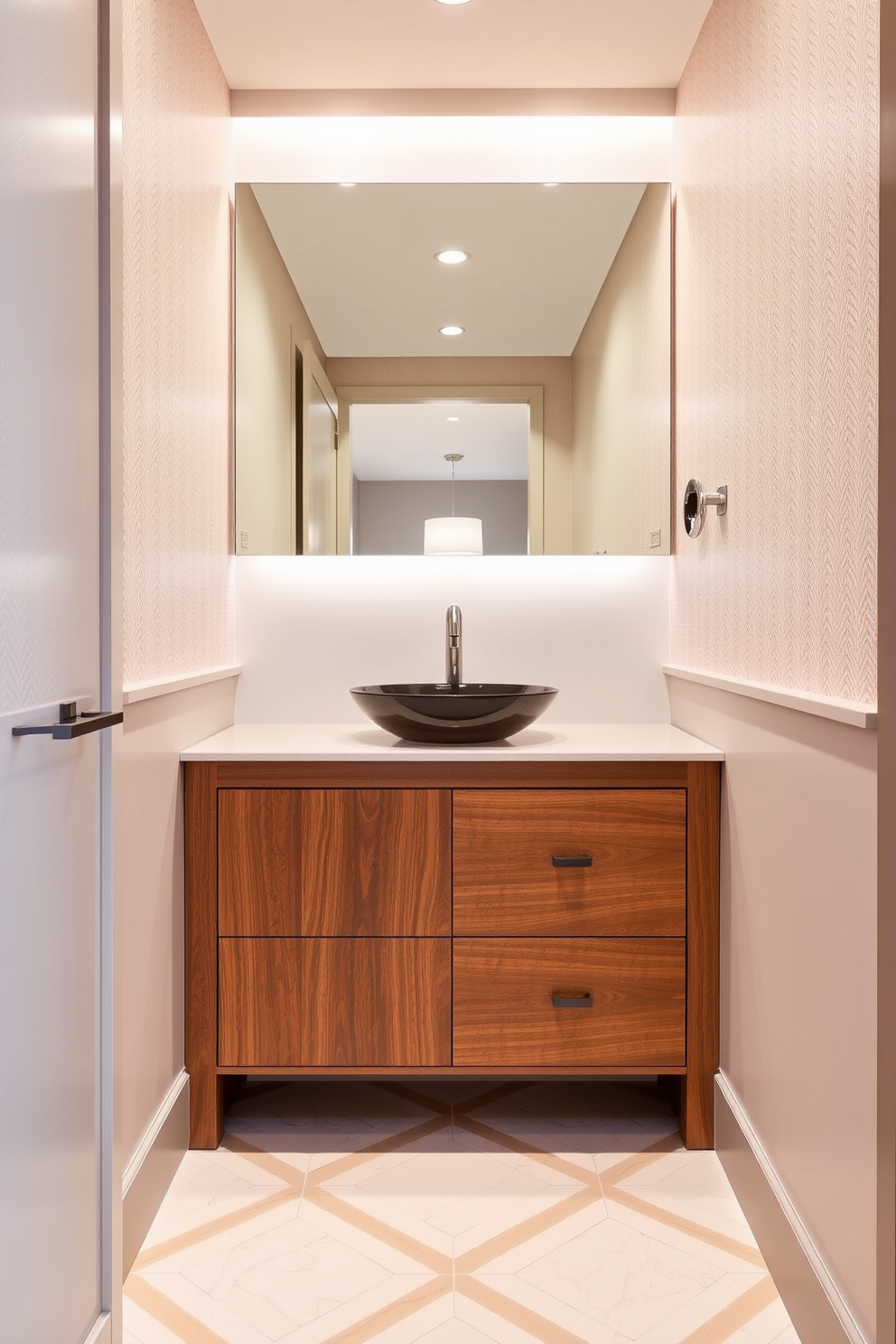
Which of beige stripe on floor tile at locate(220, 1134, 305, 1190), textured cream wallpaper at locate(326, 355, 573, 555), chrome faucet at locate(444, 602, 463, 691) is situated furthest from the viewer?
textured cream wallpaper at locate(326, 355, 573, 555)

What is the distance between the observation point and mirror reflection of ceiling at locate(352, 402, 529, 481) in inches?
93.1

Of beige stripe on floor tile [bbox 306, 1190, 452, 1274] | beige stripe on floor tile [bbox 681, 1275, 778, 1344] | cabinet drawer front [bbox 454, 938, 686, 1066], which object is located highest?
cabinet drawer front [bbox 454, 938, 686, 1066]

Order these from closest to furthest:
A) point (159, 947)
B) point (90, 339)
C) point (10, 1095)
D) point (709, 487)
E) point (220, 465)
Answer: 1. point (10, 1095)
2. point (90, 339)
3. point (159, 947)
4. point (709, 487)
5. point (220, 465)

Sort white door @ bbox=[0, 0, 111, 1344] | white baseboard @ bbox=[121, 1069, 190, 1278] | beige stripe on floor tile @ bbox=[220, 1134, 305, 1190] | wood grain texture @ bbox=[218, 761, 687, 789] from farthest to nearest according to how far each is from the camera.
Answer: wood grain texture @ bbox=[218, 761, 687, 789], beige stripe on floor tile @ bbox=[220, 1134, 305, 1190], white baseboard @ bbox=[121, 1069, 190, 1278], white door @ bbox=[0, 0, 111, 1344]

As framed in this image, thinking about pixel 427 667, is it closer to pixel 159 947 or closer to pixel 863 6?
pixel 159 947

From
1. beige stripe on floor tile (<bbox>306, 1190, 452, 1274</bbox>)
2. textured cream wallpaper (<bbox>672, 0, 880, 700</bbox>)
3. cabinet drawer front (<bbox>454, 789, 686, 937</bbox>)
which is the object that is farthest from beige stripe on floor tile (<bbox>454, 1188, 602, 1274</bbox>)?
textured cream wallpaper (<bbox>672, 0, 880, 700</bbox>)

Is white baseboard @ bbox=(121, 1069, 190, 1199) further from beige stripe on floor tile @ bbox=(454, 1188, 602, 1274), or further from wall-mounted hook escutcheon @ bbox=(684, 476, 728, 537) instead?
wall-mounted hook escutcheon @ bbox=(684, 476, 728, 537)

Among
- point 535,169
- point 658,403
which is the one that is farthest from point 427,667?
point 535,169

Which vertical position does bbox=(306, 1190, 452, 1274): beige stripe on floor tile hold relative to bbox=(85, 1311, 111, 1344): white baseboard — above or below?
below

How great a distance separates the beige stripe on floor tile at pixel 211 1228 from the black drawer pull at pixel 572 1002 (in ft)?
1.90

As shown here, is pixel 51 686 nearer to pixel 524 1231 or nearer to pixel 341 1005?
pixel 341 1005

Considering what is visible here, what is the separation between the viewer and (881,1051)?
3.55 ft

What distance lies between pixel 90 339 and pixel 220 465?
1041mm

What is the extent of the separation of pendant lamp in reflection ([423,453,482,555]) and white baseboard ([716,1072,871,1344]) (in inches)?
51.8
